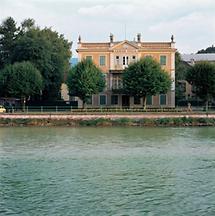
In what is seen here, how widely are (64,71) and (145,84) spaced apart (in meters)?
21.2

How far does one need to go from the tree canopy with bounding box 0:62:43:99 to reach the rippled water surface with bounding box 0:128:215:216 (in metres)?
30.9

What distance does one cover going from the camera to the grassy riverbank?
57156mm

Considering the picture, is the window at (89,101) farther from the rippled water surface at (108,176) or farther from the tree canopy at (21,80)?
the rippled water surface at (108,176)

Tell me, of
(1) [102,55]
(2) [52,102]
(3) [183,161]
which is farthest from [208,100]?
(3) [183,161]

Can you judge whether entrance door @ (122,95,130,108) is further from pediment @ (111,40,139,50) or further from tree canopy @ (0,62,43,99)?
tree canopy @ (0,62,43,99)

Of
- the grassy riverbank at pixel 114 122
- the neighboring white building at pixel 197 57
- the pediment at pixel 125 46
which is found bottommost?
the grassy riverbank at pixel 114 122

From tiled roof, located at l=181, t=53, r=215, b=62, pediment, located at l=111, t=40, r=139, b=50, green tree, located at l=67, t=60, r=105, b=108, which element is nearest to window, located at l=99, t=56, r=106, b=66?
pediment, located at l=111, t=40, r=139, b=50

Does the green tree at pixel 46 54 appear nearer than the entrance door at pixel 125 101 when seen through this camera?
No

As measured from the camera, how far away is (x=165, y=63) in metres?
76.2

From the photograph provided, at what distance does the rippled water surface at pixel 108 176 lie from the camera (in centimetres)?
1841

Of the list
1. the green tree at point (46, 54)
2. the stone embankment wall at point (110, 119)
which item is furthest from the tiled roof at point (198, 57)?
the stone embankment wall at point (110, 119)

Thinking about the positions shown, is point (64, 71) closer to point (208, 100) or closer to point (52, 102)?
point (52, 102)

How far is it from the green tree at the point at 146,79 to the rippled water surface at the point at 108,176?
27.7m

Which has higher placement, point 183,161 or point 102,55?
point 102,55
